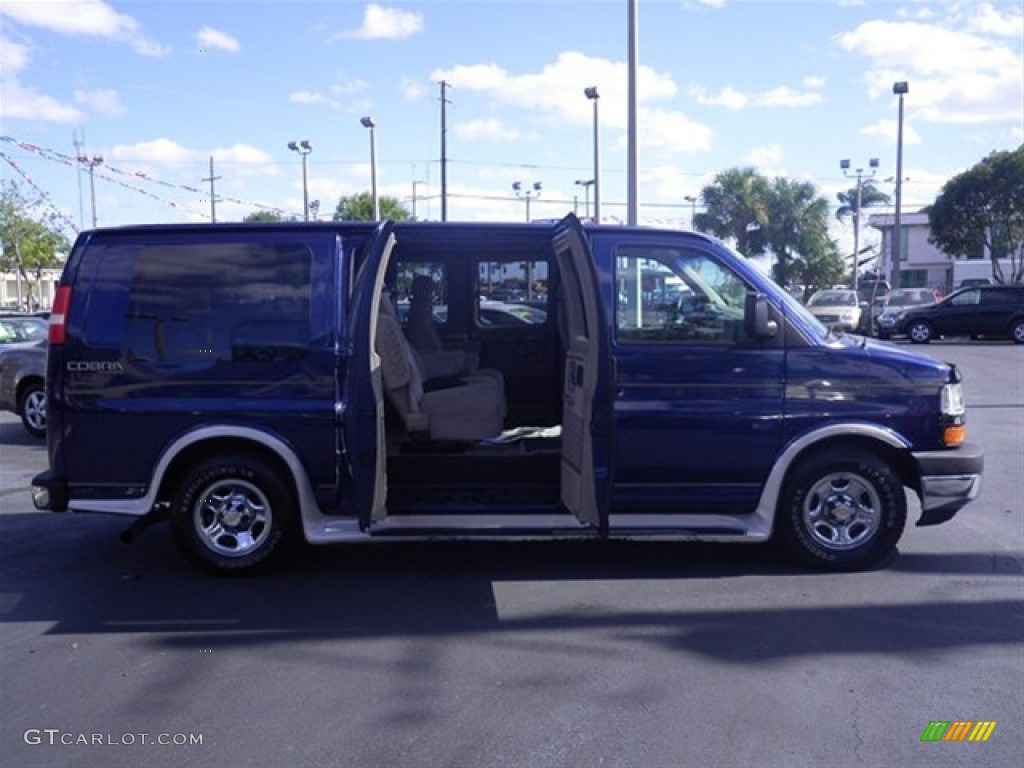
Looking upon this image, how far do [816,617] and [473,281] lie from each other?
3601mm

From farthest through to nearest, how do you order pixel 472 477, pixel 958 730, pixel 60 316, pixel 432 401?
pixel 432 401, pixel 472 477, pixel 60 316, pixel 958 730

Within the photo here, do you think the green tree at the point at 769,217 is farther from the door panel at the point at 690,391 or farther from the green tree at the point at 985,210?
the door panel at the point at 690,391

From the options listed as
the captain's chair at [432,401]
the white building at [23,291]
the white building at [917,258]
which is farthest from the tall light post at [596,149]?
the white building at [917,258]

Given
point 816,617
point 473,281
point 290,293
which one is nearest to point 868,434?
point 816,617

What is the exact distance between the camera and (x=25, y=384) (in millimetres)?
12344

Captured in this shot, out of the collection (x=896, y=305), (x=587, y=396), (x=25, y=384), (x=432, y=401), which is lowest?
(x=25, y=384)

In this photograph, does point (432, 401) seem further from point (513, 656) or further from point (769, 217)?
point (769, 217)

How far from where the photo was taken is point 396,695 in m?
4.55

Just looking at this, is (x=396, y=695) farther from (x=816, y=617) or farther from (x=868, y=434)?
(x=868, y=434)

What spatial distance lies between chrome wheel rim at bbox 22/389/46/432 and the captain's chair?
739 cm

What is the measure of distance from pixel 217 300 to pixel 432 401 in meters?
1.58

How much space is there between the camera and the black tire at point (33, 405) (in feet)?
40.7

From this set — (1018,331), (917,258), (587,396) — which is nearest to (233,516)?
(587,396)

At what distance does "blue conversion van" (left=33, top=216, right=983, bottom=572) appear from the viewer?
6086 mm
